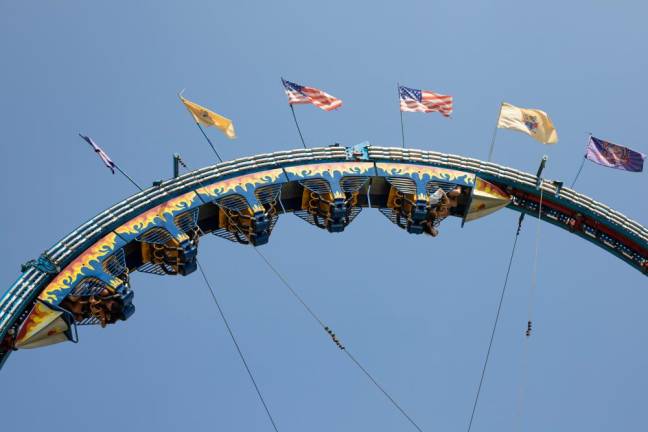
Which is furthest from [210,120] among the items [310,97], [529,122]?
[529,122]

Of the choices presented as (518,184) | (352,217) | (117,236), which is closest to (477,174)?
(518,184)

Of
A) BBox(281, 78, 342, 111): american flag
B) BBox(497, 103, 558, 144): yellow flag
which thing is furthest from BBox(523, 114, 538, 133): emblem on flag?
BBox(281, 78, 342, 111): american flag

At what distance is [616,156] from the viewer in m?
73.3

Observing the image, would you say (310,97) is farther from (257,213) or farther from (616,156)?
(616,156)

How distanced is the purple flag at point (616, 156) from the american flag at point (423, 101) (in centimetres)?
802

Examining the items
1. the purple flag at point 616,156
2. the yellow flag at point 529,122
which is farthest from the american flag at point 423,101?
the purple flag at point 616,156

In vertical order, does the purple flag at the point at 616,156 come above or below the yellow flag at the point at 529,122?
below

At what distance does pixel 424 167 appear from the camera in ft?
229

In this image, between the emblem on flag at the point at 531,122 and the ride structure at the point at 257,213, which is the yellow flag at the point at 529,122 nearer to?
the emblem on flag at the point at 531,122

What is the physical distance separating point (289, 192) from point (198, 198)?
510cm

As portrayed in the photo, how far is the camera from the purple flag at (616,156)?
73062 mm

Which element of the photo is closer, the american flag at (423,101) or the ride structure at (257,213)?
the ride structure at (257,213)

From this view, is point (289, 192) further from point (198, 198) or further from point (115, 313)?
point (115, 313)

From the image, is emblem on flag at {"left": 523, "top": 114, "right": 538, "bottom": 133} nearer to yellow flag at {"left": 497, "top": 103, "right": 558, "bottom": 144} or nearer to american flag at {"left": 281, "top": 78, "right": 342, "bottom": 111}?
yellow flag at {"left": 497, "top": 103, "right": 558, "bottom": 144}
